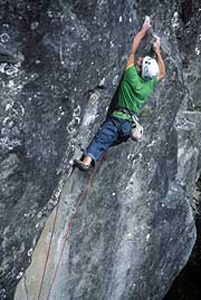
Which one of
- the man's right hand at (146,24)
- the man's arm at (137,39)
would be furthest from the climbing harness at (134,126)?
the man's right hand at (146,24)

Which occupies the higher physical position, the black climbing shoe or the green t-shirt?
the green t-shirt

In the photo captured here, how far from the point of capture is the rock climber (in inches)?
250

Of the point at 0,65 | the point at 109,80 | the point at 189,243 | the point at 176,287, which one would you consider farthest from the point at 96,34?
the point at 176,287

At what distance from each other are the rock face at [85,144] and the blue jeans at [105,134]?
100 mm

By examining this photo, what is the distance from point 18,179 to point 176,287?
8765 mm

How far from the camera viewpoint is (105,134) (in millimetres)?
6496

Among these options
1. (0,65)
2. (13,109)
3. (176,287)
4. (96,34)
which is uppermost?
(96,34)

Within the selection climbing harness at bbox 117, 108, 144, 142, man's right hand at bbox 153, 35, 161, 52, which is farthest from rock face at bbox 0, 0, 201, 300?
climbing harness at bbox 117, 108, 144, 142

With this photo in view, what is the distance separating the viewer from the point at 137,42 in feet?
20.9

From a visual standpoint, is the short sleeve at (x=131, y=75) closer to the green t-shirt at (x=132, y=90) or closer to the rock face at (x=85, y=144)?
the green t-shirt at (x=132, y=90)

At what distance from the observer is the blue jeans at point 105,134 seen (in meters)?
6.47

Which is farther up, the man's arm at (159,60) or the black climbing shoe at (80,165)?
the man's arm at (159,60)

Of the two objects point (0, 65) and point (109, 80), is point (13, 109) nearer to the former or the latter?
point (0, 65)

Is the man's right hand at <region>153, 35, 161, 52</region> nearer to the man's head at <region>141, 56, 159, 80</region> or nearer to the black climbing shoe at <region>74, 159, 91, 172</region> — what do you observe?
the man's head at <region>141, 56, 159, 80</region>
